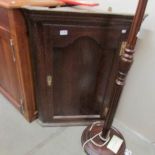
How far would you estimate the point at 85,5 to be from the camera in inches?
44.4

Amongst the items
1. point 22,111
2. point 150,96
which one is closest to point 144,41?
point 150,96

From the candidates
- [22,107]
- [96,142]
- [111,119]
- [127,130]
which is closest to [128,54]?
[111,119]

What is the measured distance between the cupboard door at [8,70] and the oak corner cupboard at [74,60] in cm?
15

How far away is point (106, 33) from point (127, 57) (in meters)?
0.26

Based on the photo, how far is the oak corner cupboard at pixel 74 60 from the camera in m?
0.99

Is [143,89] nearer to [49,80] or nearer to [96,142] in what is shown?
[96,142]

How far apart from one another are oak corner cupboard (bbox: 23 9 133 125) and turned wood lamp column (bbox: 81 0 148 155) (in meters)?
0.15

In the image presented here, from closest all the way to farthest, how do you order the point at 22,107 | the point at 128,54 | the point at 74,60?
the point at 128,54 < the point at 74,60 < the point at 22,107

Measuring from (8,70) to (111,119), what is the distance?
859mm

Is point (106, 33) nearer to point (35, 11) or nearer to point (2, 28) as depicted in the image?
point (35, 11)

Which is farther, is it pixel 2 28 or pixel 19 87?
pixel 19 87

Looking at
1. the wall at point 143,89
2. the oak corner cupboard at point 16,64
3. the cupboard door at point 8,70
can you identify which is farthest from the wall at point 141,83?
the cupboard door at point 8,70

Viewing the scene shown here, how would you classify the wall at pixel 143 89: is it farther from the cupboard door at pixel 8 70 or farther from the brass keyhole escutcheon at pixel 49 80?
the cupboard door at pixel 8 70

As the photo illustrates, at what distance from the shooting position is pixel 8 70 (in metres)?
1.38
